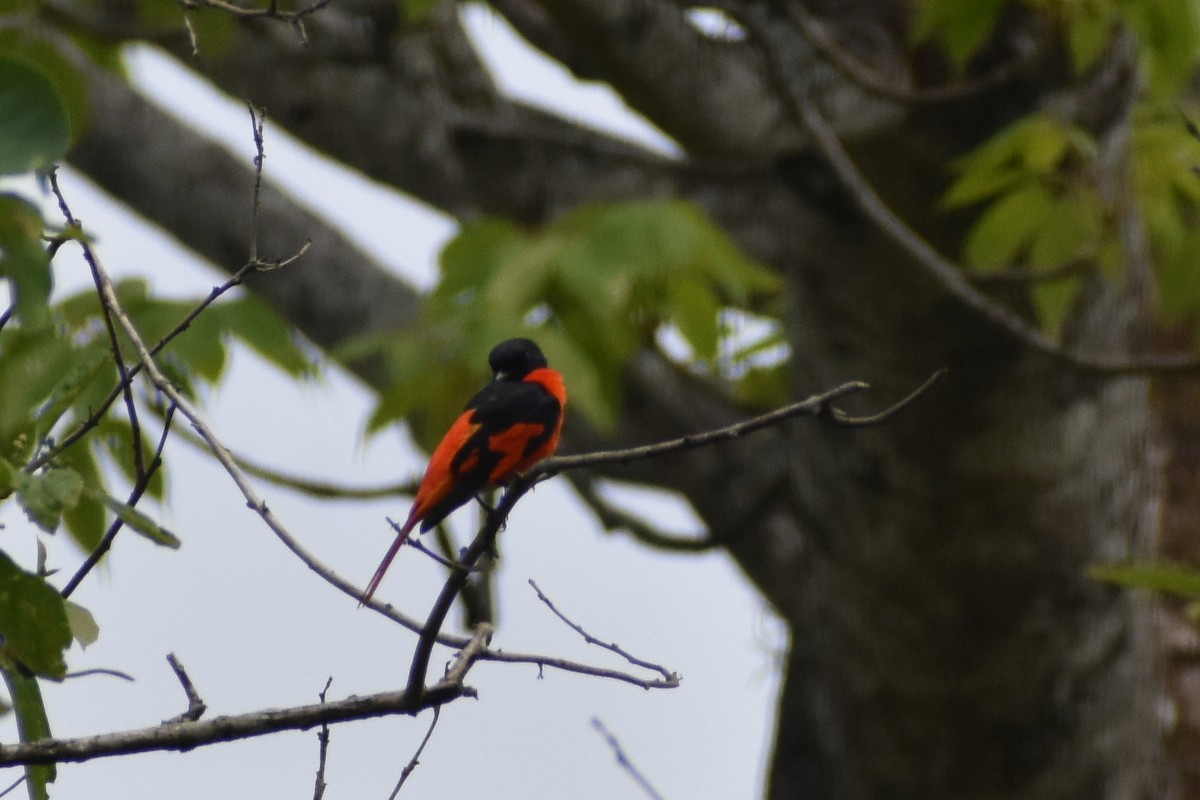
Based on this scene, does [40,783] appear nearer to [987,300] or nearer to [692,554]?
[987,300]

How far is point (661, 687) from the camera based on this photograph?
161 centimetres

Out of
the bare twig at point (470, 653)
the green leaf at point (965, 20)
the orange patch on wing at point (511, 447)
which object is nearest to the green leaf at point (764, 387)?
the green leaf at point (965, 20)

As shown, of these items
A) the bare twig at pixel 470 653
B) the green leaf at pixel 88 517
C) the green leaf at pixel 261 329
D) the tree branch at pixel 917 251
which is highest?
the tree branch at pixel 917 251

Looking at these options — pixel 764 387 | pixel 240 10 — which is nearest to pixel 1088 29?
pixel 240 10

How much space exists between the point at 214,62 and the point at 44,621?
323 cm

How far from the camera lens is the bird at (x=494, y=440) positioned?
1831 mm

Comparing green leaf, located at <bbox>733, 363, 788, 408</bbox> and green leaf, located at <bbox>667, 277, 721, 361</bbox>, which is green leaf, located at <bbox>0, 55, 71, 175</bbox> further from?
green leaf, located at <bbox>733, 363, 788, 408</bbox>

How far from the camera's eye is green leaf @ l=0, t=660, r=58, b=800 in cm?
141

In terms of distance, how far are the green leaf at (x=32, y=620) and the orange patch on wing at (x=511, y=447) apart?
2.18ft

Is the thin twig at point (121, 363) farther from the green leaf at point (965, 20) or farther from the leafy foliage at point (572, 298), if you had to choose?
the green leaf at point (965, 20)

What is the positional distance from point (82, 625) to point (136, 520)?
0.20 meters

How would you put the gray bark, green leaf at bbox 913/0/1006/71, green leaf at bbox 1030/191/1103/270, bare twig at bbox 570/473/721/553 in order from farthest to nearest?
bare twig at bbox 570/473/721/553 → the gray bark → green leaf at bbox 1030/191/1103/270 → green leaf at bbox 913/0/1006/71

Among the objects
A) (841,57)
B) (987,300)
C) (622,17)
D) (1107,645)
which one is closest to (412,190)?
(622,17)

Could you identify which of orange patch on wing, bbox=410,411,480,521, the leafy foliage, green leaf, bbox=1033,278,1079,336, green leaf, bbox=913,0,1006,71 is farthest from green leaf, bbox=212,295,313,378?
green leaf, bbox=1033,278,1079,336
